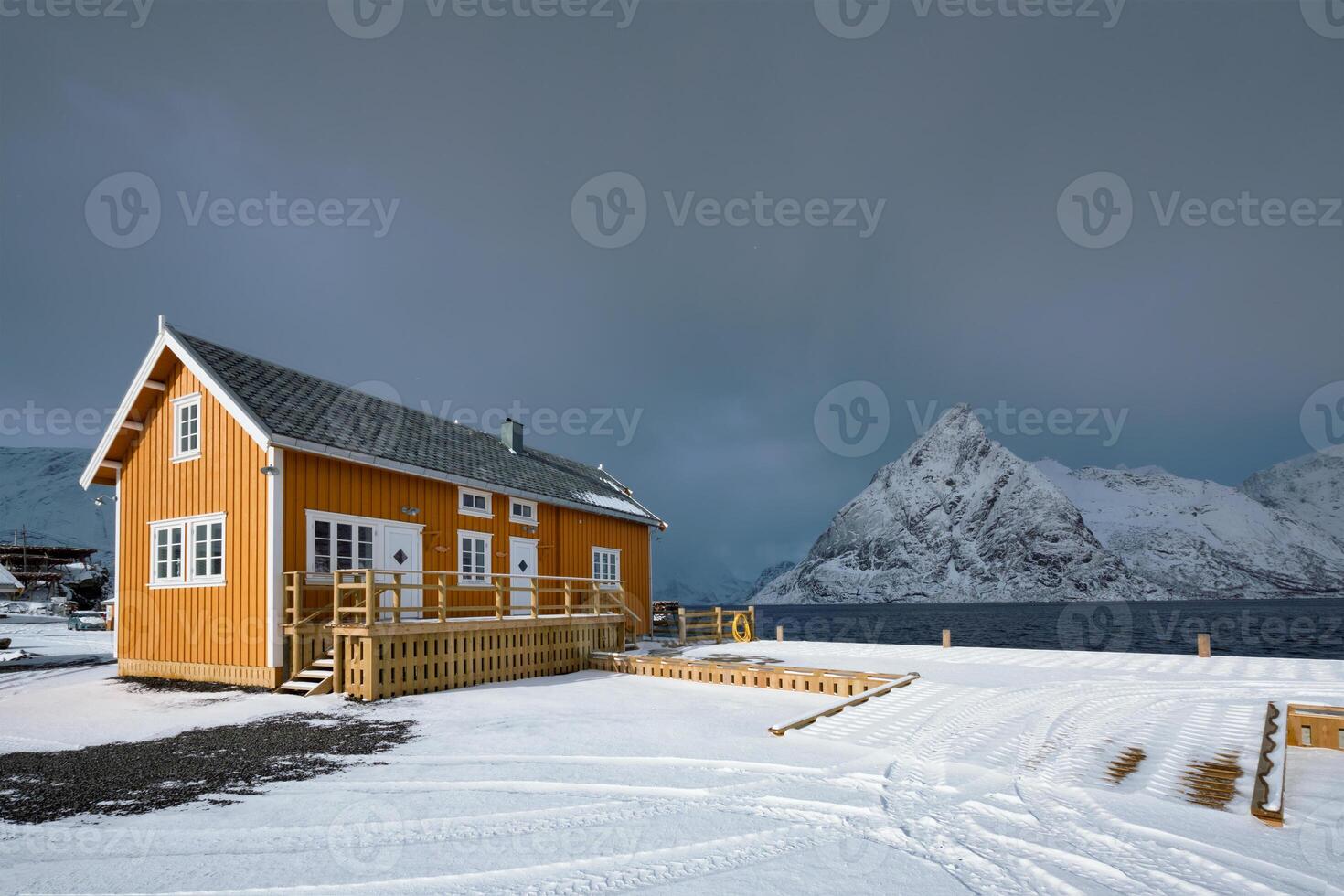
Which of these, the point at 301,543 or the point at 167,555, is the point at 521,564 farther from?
the point at 167,555

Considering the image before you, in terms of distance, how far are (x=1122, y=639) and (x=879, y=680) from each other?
58.3 metres

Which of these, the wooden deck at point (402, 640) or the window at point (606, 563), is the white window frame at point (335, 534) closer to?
the wooden deck at point (402, 640)

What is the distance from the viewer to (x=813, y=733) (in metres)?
9.30

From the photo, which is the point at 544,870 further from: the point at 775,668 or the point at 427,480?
the point at 427,480

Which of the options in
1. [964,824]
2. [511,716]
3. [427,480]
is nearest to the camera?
[964,824]

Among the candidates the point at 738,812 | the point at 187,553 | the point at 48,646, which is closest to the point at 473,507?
the point at 187,553

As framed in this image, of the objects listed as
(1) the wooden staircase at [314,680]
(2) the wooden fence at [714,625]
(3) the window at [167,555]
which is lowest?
(2) the wooden fence at [714,625]

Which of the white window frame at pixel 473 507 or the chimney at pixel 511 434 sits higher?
the chimney at pixel 511 434

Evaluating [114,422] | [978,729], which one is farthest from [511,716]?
[114,422]

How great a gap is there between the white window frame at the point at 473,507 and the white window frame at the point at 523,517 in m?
0.79

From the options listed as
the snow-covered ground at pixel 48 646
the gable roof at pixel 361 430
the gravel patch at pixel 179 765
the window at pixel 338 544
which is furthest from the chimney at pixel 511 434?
the gravel patch at pixel 179 765

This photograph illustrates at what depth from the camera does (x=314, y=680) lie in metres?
13.7

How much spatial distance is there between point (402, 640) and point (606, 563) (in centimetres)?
1243

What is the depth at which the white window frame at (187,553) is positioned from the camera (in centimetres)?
1509
